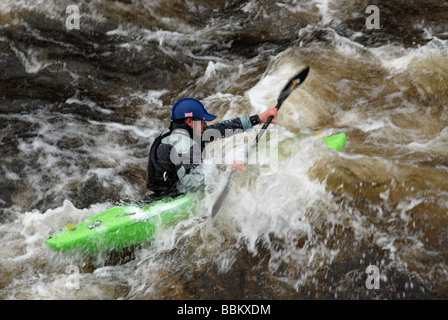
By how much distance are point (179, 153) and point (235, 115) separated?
2246mm

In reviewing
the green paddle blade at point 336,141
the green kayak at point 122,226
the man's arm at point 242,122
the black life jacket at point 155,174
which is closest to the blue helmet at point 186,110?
the black life jacket at point 155,174

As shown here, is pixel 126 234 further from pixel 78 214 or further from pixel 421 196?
pixel 421 196

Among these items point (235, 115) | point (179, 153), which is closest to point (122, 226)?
point (179, 153)

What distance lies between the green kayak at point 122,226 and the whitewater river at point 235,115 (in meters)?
0.11

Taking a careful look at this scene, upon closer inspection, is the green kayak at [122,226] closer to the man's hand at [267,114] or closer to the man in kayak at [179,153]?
the man in kayak at [179,153]

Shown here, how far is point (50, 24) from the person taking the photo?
Answer: 8.13m

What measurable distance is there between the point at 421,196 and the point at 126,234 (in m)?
2.62

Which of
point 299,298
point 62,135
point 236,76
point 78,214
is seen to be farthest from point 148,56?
point 299,298

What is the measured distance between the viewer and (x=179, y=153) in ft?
13.1

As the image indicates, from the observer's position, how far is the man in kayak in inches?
158

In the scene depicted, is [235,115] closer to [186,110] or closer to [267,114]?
[267,114]

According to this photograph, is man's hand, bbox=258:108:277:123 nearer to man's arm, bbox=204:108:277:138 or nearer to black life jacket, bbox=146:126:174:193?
man's arm, bbox=204:108:277:138

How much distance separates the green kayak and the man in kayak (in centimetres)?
15

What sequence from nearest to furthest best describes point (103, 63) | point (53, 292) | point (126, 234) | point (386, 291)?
point (386, 291), point (53, 292), point (126, 234), point (103, 63)
